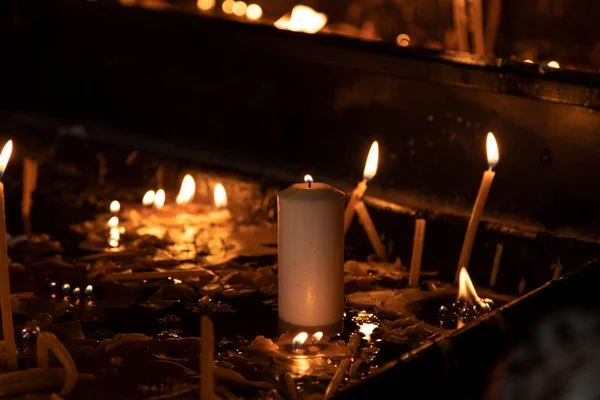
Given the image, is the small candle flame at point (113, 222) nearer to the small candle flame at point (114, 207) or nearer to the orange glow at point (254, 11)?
the small candle flame at point (114, 207)

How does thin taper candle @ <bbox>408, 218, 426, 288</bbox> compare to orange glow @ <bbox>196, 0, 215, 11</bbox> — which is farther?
orange glow @ <bbox>196, 0, 215, 11</bbox>

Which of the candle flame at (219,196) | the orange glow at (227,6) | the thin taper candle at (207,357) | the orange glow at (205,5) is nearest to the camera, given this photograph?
the thin taper candle at (207,357)

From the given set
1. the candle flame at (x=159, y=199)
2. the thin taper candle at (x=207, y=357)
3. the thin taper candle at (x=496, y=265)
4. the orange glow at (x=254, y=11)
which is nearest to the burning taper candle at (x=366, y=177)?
the thin taper candle at (x=496, y=265)

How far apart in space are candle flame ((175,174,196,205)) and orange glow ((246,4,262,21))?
2.47 metres

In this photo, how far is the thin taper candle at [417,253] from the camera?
8.31 ft

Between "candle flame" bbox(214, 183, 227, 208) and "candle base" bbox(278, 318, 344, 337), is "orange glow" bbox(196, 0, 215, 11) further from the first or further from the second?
"candle base" bbox(278, 318, 344, 337)

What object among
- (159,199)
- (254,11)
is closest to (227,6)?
(254,11)

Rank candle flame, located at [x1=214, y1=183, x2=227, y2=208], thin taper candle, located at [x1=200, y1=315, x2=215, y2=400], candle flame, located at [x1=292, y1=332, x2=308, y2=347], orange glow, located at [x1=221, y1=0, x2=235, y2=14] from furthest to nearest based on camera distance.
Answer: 1. orange glow, located at [x1=221, y1=0, x2=235, y2=14]
2. candle flame, located at [x1=214, y1=183, x2=227, y2=208]
3. candle flame, located at [x1=292, y1=332, x2=308, y2=347]
4. thin taper candle, located at [x1=200, y1=315, x2=215, y2=400]

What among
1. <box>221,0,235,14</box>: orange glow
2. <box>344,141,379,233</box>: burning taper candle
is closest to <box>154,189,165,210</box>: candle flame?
<box>344,141,379,233</box>: burning taper candle

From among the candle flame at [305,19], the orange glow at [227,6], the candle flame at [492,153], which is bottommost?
the candle flame at [492,153]

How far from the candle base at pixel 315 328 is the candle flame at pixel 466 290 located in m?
0.30

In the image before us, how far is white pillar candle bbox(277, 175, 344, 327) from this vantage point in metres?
2.19

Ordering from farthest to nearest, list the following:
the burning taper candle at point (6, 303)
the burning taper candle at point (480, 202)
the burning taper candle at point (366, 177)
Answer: the burning taper candle at point (366, 177) → the burning taper candle at point (480, 202) → the burning taper candle at point (6, 303)

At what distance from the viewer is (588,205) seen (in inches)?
105
